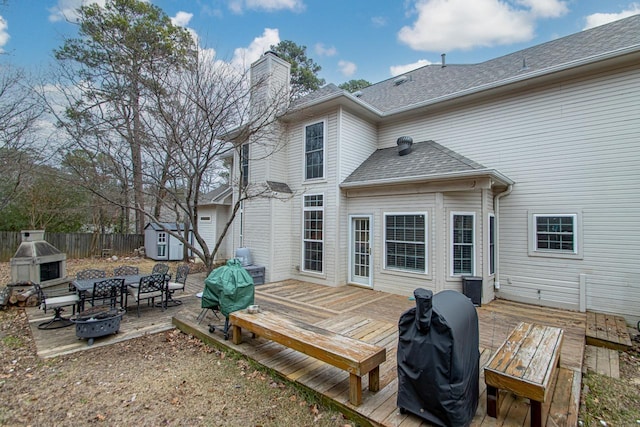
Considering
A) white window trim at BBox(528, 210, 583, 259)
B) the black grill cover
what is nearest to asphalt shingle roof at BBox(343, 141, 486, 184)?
white window trim at BBox(528, 210, 583, 259)

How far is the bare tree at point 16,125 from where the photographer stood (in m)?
8.02

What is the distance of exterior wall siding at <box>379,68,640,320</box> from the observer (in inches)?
233

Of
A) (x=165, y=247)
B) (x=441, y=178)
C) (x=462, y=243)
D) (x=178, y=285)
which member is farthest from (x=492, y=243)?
(x=165, y=247)

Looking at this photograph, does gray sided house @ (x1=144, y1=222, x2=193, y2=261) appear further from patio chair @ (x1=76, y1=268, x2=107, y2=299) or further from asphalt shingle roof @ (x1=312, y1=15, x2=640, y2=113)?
asphalt shingle roof @ (x1=312, y1=15, x2=640, y2=113)

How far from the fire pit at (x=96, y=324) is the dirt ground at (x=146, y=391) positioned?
247 millimetres

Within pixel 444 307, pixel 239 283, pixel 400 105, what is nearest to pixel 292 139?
pixel 400 105

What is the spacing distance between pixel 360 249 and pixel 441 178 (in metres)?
3.09

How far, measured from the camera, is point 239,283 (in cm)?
452

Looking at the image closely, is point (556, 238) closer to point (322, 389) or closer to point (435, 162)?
point (435, 162)

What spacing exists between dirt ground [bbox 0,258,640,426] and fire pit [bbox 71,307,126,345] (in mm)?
265

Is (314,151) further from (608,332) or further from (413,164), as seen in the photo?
(608,332)

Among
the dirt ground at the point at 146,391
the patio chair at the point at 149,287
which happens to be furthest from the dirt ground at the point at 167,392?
the patio chair at the point at 149,287

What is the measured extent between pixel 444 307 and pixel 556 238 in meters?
6.16

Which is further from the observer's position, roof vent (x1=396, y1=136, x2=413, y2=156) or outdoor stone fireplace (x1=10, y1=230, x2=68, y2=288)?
roof vent (x1=396, y1=136, x2=413, y2=156)
